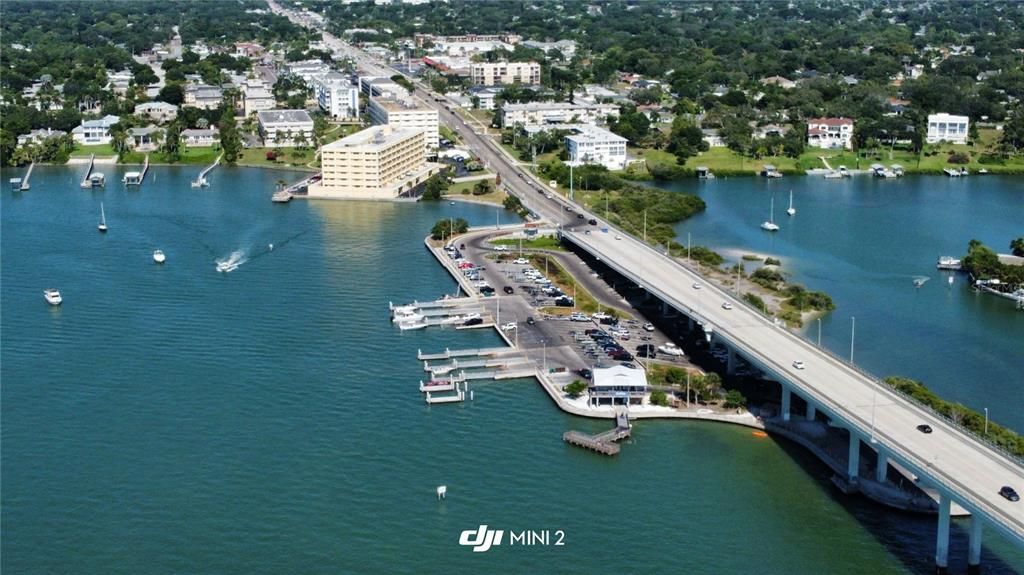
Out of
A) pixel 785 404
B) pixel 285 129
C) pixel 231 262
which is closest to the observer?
pixel 785 404

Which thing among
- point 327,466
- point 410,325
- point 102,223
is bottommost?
point 327,466

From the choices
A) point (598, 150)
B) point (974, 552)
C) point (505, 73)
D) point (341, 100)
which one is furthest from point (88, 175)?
point (974, 552)

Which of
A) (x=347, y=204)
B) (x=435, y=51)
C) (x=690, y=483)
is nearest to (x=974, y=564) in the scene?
(x=690, y=483)

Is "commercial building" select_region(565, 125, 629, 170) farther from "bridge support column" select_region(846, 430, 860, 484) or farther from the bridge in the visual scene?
"bridge support column" select_region(846, 430, 860, 484)

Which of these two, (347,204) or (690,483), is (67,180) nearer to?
(347,204)

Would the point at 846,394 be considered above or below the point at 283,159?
below

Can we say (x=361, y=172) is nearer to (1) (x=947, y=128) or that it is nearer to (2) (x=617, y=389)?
(2) (x=617, y=389)
